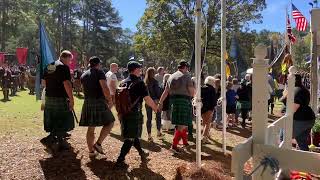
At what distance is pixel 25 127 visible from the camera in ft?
37.8

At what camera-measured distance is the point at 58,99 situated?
25.0ft

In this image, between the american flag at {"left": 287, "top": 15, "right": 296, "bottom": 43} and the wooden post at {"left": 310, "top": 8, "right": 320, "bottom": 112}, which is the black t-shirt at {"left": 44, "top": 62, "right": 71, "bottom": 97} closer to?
the wooden post at {"left": 310, "top": 8, "right": 320, "bottom": 112}

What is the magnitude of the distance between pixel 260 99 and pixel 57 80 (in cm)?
506

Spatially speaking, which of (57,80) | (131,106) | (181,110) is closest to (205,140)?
(181,110)

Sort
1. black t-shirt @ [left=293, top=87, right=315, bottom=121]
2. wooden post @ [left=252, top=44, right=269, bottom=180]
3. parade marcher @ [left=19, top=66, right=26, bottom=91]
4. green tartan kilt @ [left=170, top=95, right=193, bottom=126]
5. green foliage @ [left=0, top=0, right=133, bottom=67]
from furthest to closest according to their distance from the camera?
green foliage @ [left=0, top=0, right=133, bottom=67], parade marcher @ [left=19, top=66, right=26, bottom=91], green tartan kilt @ [left=170, top=95, right=193, bottom=126], black t-shirt @ [left=293, top=87, right=315, bottom=121], wooden post @ [left=252, top=44, right=269, bottom=180]

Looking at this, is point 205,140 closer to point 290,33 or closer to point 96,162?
point 96,162

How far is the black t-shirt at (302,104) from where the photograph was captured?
8047mm

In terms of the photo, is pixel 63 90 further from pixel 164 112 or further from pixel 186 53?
pixel 186 53

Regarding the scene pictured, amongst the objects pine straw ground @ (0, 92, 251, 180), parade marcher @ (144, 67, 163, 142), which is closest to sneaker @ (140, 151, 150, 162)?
pine straw ground @ (0, 92, 251, 180)

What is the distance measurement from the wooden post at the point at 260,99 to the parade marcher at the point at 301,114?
16.7ft

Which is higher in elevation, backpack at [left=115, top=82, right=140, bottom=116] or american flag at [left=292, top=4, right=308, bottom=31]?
american flag at [left=292, top=4, right=308, bottom=31]

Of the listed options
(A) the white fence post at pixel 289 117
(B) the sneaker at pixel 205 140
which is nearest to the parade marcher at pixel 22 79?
(B) the sneaker at pixel 205 140

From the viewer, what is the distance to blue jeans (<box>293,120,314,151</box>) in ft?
27.1

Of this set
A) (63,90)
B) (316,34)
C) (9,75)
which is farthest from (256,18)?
(63,90)
